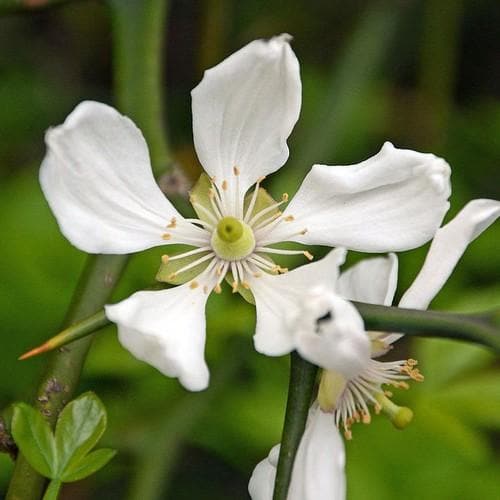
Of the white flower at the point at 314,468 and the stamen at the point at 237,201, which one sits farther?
the stamen at the point at 237,201

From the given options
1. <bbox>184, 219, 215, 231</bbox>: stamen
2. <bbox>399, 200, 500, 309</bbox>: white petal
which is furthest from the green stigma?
<bbox>184, 219, 215, 231</bbox>: stamen

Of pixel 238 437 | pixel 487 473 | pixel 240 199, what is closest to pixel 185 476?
pixel 238 437

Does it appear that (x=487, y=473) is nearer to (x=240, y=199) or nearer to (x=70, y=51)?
(x=240, y=199)

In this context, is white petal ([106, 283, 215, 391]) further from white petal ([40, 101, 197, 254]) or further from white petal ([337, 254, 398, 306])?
white petal ([337, 254, 398, 306])

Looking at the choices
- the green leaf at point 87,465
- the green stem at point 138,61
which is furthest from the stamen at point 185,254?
the green stem at point 138,61

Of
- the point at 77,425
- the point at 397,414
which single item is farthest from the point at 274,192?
the point at 77,425

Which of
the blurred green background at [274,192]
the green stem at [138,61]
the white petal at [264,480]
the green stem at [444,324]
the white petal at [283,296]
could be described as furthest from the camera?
the blurred green background at [274,192]

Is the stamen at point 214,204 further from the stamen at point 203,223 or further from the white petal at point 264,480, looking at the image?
the white petal at point 264,480

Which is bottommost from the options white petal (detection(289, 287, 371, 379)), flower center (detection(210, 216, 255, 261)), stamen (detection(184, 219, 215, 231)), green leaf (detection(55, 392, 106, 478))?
green leaf (detection(55, 392, 106, 478))
